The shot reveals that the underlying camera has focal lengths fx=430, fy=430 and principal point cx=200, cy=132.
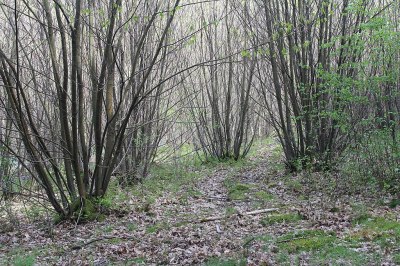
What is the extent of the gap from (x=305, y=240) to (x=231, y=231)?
1286 mm

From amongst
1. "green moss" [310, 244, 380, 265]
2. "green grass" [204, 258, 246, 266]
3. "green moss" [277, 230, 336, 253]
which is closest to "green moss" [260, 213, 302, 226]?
"green moss" [277, 230, 336, 253]

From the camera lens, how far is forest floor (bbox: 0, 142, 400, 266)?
5.18 m

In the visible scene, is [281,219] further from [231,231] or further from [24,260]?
[24,260]

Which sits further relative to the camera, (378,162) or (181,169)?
(181,169)

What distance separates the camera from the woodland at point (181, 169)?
5.79 meters

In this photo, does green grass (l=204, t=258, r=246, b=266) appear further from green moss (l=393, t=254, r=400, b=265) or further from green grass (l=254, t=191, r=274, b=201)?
green grass (l=254, t=191, r=274, b=201)

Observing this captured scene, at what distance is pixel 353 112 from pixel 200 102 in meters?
8.44

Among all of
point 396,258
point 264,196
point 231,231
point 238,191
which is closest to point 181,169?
point 238,191

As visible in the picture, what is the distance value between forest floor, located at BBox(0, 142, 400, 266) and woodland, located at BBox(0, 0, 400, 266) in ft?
0.09

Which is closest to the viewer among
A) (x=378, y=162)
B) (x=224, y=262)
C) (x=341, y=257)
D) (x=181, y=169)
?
Answer: (x=341, y=257)

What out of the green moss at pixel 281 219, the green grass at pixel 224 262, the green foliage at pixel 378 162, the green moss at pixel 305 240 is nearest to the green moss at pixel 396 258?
the green moss at pixel 305 240

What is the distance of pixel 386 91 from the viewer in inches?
332

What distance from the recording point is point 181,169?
596 inches

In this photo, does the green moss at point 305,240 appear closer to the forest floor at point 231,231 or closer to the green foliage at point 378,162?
the forest floor at point 231,231
